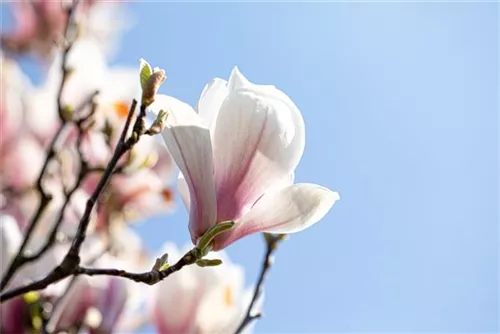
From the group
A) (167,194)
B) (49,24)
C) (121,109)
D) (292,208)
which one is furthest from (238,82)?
(49,24)

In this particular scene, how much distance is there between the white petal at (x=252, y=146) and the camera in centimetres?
75

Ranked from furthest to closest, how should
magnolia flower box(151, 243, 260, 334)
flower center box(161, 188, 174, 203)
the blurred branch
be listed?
1. flower center box(161, 188, 174, 203)
2. magnolia flower box(151, 243, 260, 334)
3. the blurred branch

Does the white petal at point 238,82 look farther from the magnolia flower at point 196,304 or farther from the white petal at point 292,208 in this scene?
the magnolia flower at point 196,304

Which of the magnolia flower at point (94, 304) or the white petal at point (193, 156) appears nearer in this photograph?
the white petal at point (193, 156)

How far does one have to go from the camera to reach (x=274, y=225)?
2.57 ft

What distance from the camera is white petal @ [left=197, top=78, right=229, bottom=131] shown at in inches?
30.0

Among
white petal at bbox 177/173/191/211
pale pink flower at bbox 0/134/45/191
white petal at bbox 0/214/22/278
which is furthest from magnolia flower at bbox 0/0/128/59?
white petal at bbox 177/173/191/211

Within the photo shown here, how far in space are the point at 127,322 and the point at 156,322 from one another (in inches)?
6.2

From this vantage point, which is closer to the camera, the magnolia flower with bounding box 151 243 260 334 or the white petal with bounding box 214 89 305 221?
the white petal with bounding box 214 89 305 221

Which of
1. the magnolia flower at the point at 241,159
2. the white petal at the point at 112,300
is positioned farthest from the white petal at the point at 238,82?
the white petal at the point at 112,300

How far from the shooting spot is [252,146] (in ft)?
2.51

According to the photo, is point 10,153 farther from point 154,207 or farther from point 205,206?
point 205,206

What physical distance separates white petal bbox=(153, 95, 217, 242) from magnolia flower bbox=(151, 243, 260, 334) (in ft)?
0.99

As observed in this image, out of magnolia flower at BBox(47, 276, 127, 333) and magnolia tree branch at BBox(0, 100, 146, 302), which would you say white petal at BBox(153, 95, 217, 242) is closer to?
magnolia tree branch at BBox(0, 100, 146, 302)
